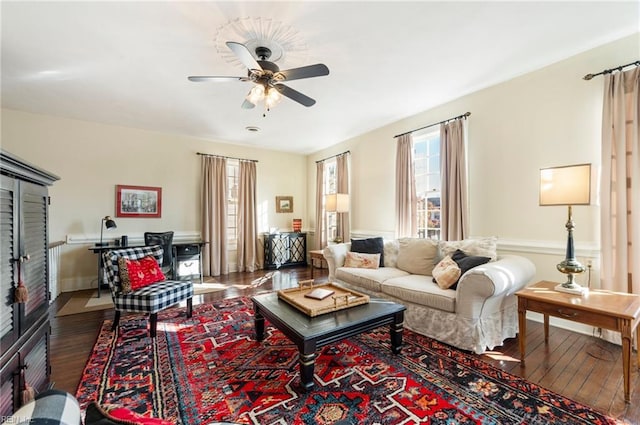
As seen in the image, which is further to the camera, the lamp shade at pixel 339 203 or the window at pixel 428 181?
the lamp shade at pixel 339 203

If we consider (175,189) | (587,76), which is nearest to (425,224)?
(587,76)

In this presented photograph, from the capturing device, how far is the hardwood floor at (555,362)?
5.78ft

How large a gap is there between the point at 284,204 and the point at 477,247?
178 inches

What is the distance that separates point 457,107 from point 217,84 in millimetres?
3080

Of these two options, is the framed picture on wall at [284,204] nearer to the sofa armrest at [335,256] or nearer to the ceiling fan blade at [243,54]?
the sofa armrest at [335,256]

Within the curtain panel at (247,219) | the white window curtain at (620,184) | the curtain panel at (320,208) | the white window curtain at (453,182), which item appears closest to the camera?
the white window curtain at (620,184)

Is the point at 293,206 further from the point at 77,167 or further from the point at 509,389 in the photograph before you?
the point at 509,389

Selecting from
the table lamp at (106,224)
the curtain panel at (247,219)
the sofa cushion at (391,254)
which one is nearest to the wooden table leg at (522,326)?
the sofa cushion at (391,254)

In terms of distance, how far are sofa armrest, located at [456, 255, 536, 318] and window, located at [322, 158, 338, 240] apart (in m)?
3.66

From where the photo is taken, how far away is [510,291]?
246 centimetres

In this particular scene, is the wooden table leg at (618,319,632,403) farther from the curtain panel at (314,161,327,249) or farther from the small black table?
the curtain panel at (314,161,327,249)

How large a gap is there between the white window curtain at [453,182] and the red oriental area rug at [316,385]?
1.58 metres

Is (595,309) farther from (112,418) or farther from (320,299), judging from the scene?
(112,418)

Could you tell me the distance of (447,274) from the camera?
2.64 m
